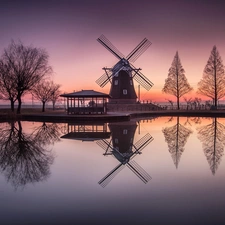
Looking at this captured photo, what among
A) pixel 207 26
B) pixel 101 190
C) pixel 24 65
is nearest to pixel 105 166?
pixel 101 190

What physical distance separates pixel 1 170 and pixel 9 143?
13.4 feet

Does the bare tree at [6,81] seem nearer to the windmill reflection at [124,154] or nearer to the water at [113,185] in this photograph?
the water at [113,185]

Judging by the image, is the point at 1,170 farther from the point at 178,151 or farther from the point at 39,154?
the point at 178,151

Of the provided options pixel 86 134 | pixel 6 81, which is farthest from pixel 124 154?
pixel 6 81

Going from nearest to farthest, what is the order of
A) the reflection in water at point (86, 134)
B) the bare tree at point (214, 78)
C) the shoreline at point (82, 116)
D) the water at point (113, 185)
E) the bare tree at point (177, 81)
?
1. the water at point (113, 185)
2. the reflection in water at point (86, 134)
3. the shoreline at point (82, 116)
4. the bare tree at point (214, 78)
5. the bare tree at point (177, 81)

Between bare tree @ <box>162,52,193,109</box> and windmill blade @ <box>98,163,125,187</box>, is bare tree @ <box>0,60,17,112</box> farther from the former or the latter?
windmill blade @ <box>98,163,125,187</box>

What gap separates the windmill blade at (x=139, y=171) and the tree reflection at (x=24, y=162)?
84.2 inches

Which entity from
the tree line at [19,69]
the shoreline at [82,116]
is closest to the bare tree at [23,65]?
the tree line at [19,69]

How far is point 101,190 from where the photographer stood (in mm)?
4668

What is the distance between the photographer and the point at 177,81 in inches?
1452

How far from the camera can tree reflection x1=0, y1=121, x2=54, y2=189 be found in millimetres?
5426

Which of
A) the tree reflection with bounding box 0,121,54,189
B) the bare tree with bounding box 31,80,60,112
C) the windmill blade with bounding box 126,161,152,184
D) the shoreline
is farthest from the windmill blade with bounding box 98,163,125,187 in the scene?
the bare tree with bounding box 31,80,60,112

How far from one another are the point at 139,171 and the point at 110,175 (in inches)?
30.0

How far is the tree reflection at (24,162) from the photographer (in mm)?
5426
